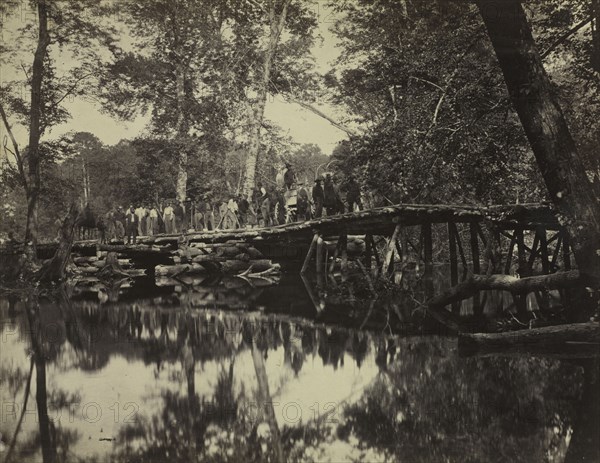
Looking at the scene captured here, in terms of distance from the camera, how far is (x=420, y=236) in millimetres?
17859

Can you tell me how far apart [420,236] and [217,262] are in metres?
8.34

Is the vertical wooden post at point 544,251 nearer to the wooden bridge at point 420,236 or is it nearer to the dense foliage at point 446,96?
the wooden bridge at point 420,236

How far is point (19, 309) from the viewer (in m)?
11.1

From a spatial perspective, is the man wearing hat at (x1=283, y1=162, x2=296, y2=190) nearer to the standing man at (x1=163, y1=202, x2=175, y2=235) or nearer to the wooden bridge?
the wooden bridge

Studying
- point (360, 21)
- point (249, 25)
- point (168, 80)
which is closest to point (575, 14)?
point (360, 21)

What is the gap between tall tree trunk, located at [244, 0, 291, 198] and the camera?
1297 cm

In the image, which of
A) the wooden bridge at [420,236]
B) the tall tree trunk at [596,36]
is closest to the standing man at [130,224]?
the wooden bridge at [420,236]

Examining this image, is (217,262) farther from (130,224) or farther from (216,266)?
(130,224)

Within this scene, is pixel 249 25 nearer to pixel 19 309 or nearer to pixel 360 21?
pixel 360 21

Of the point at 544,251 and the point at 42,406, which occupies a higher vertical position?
the point at 544,251

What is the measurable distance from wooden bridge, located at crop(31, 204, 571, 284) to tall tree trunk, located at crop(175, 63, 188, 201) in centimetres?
309

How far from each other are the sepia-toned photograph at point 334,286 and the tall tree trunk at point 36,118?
72 mm

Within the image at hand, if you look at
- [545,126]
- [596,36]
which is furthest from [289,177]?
[545,126]

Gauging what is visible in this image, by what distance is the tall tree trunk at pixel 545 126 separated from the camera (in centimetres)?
577
